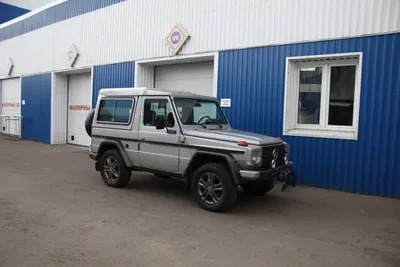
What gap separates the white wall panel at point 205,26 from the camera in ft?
24.3

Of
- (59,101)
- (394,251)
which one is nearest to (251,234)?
(394,251)

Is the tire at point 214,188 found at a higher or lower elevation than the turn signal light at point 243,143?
lower

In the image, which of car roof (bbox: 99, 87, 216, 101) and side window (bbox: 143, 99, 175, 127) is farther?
car roof (bbox: 99, 87, 216, 101)

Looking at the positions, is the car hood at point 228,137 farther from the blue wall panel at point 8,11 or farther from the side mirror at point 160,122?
the blue wall panel at point 8,11

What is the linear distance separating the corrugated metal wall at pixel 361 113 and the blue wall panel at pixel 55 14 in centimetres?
694

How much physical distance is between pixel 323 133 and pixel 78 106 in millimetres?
11641

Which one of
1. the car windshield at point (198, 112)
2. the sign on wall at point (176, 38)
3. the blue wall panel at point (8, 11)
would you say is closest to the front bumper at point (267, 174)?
the car windshield at point (198, 112)

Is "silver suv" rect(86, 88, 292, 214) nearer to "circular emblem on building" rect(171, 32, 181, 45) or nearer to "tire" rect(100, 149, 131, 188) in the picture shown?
"tire" rect(100, 149, 131, 188)

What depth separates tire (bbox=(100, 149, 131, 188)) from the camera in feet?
23.2

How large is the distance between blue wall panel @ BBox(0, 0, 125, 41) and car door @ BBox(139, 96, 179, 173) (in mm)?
7948

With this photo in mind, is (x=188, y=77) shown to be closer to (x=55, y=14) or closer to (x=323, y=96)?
(x=323, y=96)

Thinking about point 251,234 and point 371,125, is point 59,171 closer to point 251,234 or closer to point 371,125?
point 251,234

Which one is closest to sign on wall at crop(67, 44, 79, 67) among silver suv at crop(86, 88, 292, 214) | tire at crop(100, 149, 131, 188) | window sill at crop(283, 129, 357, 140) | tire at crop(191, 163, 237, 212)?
silver suv at crop(86, 88, 292, 214)

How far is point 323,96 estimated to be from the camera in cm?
817
